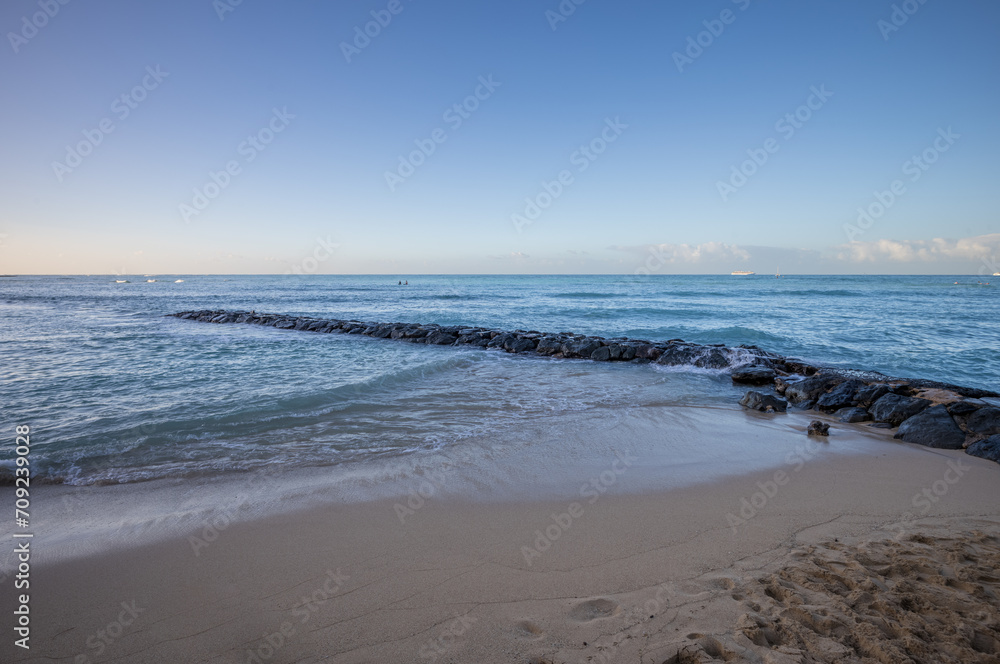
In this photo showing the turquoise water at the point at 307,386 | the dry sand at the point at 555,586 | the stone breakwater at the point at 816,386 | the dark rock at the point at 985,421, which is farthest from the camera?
the stone breakwater at the point at 816,386

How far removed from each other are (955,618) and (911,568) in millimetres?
616

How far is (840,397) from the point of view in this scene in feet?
28.1

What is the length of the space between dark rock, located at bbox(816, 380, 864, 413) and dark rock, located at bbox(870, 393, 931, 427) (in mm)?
528

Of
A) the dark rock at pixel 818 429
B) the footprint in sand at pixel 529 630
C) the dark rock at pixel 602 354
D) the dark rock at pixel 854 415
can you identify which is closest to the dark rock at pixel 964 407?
the dark rock at pixel 854 415

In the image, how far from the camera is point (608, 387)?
10188 millimetres

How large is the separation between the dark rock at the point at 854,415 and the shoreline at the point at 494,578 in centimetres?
328

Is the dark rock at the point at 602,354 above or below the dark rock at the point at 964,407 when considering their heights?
below

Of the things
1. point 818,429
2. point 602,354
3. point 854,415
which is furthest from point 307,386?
point 854,415

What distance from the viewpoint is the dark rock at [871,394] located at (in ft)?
27.0

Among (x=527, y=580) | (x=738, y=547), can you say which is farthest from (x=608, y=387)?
(x=527, y=580)

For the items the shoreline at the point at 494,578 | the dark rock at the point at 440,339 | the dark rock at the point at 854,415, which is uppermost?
the dark rock at the point at 440,339

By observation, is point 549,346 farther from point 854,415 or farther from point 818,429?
point 818,429

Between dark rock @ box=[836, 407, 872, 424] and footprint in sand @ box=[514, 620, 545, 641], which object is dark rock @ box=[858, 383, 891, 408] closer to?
dark rock @ box=[836, 407, 872, 424]

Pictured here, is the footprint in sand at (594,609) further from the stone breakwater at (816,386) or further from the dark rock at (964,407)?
the dark rock at (964,407)
